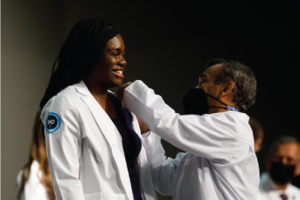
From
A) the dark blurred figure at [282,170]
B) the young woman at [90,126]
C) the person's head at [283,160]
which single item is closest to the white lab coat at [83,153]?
the young woman at [90,126]

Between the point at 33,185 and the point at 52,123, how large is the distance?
56.4 inches

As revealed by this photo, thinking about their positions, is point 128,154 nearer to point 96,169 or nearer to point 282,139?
point 96,169

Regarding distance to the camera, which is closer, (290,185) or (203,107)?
(203,107)

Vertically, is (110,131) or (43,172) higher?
(110,131)

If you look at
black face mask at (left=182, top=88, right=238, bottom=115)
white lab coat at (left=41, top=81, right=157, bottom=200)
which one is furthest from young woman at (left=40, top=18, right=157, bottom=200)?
black face mask at (left=182, top=88, right=238, bottom=115)

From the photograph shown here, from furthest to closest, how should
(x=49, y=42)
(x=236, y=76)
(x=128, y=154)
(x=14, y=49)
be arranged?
(x=49, y=42)
(x=14, y=49)
(x=236, y=76)
(x=128, y=154)

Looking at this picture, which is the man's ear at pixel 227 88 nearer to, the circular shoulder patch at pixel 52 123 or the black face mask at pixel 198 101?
the black face mask at pixel 198 101

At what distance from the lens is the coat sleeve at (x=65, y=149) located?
1382mm

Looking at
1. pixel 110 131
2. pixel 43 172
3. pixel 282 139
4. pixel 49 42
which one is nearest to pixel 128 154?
pixel 110 131

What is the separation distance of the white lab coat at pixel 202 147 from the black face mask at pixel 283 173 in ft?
5.21

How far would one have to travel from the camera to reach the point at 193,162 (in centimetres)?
187

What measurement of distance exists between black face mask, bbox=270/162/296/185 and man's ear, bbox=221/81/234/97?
1730mm

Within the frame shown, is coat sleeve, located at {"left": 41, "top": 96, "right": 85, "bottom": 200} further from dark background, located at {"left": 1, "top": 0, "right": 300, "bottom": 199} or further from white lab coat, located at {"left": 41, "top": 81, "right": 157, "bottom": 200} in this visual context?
dark background, located at {"left": 1, "top": 0, "right": 300, "bottom": 199}

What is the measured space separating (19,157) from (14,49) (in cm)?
77
